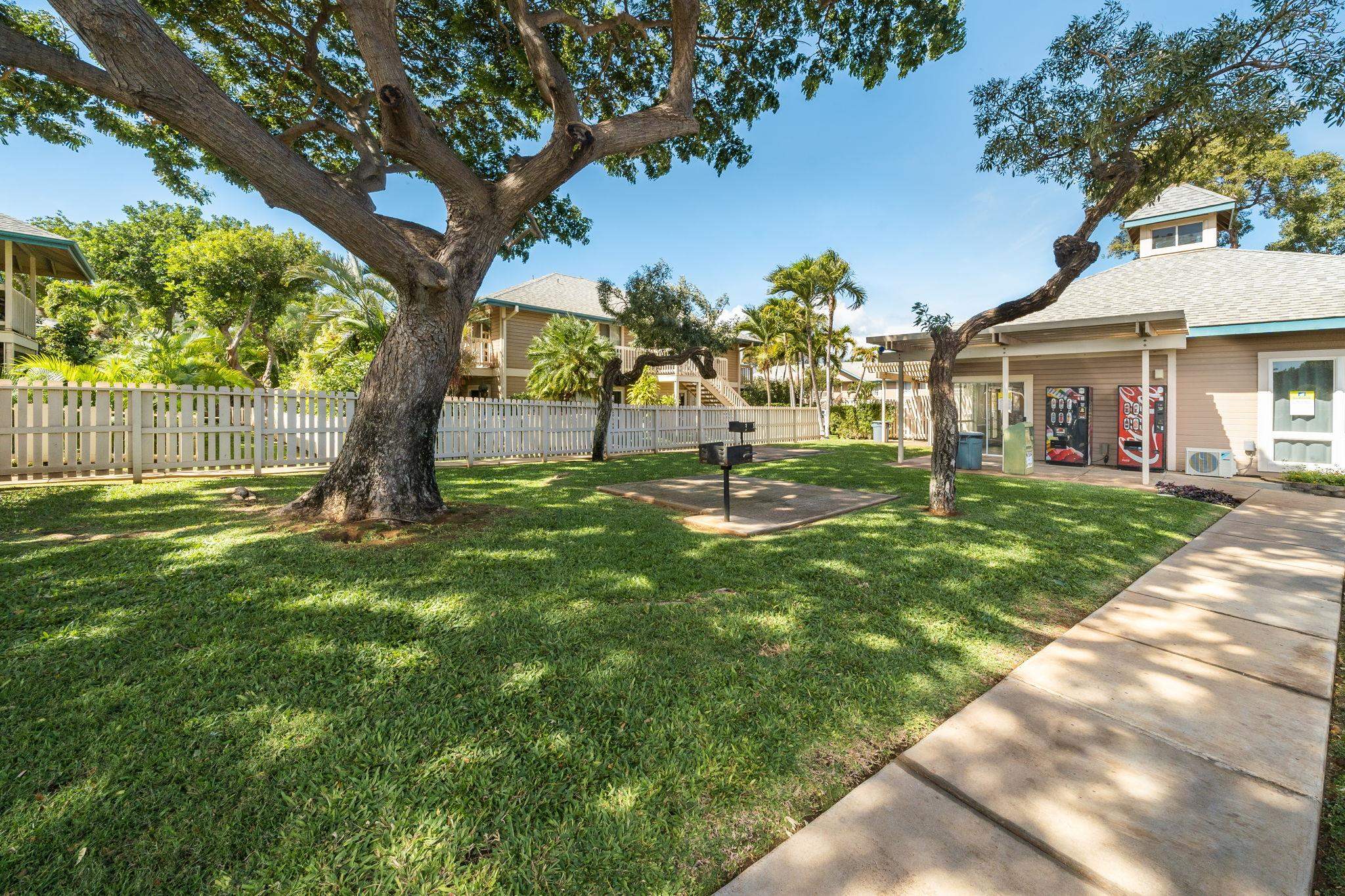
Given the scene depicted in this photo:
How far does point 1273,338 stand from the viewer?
9836 mm

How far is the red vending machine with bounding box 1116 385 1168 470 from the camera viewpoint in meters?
10.9

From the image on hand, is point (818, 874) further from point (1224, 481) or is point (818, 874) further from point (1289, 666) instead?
point (1224, 481)

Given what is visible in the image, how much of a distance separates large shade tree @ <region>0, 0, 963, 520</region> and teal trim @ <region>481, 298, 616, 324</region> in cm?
938

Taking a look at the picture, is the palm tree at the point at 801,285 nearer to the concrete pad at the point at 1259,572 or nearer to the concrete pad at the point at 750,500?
the concrete pad at the point at 750,500

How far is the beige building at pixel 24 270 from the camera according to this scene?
12.2 meters

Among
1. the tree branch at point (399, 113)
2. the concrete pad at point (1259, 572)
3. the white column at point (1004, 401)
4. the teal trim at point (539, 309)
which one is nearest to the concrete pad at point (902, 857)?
the concrete pad at point (1259, 572)

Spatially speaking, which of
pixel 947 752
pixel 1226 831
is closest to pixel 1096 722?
pixel 1226 831

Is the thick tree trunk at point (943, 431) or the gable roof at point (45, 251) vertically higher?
the gable roof at point (45, 251)

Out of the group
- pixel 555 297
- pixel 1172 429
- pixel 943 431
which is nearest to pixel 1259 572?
pixel 943 431

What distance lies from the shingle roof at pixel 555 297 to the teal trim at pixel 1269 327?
16.2m

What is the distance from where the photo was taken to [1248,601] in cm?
354

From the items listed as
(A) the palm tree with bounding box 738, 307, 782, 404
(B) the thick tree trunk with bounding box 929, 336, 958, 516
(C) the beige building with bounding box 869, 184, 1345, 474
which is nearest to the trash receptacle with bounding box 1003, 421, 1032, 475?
(C) the beige building with bounding box 869, 184, 1345, 474

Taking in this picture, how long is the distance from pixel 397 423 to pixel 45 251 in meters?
17.7

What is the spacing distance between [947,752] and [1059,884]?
538 mm
